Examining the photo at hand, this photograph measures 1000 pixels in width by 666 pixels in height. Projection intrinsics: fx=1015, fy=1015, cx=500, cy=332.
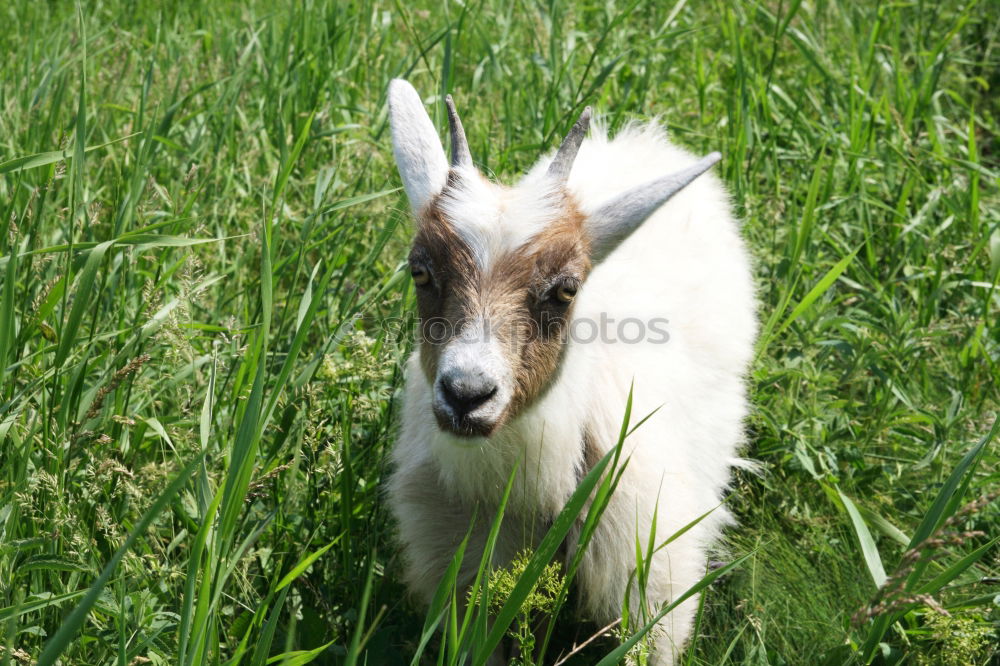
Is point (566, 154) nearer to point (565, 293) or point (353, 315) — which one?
point (565, 293)

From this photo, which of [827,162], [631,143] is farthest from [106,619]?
[827,162]

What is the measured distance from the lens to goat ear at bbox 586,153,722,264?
10.1ft

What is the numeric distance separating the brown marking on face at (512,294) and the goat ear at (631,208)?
5cm

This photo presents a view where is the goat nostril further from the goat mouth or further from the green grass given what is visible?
the green grass

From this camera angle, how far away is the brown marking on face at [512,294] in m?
2.91

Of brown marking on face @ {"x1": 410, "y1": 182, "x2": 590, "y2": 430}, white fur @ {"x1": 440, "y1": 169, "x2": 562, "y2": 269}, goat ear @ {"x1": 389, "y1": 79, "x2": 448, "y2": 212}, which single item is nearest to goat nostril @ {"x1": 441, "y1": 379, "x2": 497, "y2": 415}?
brown marking on face @ {"x1": 410, "y1": 182, "x2": 590, "y2": 430}

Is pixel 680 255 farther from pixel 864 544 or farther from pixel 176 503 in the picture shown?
pixel 176 503

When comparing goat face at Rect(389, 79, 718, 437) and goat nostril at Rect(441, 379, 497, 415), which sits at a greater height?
goat face at Rect(389, 79, 718, 437)

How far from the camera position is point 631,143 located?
4.41 m

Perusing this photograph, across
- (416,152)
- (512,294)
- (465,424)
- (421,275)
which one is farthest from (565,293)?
(416,152)

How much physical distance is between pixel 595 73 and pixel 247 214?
84.9 inches

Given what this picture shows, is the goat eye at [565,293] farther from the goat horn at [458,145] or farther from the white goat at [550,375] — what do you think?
the goat horn at [458,145]

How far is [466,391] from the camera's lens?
8.98ft

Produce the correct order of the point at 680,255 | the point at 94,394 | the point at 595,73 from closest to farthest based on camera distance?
the point at 94,394 < the point at 680,255 < the point at 595,73
